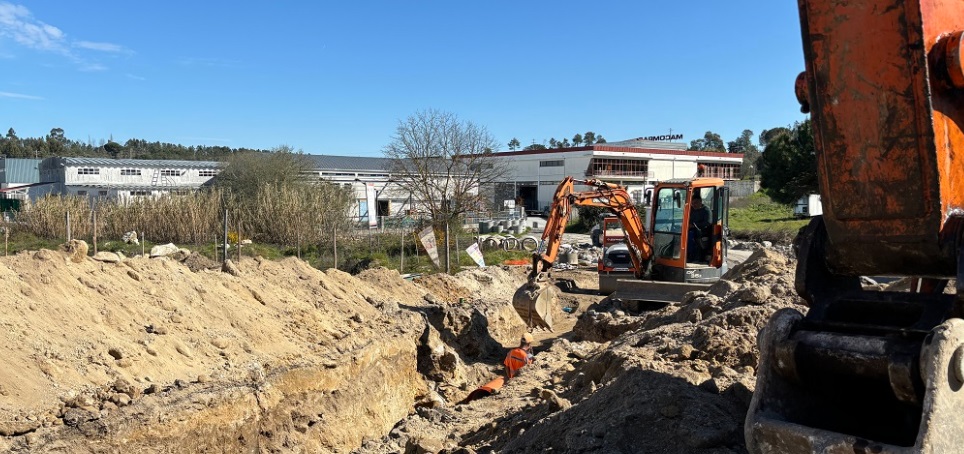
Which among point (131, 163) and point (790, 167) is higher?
point (131, 163)

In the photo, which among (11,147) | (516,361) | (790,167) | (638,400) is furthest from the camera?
(11,147)

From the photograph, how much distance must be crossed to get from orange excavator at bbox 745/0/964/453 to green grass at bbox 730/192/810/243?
77.7ft

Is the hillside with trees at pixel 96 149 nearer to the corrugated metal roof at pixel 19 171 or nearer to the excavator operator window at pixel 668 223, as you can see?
the corrugated metal roof at pixel 19 171

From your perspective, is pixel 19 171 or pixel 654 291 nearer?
pixel 654 291

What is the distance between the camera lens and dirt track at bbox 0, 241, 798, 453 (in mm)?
5297

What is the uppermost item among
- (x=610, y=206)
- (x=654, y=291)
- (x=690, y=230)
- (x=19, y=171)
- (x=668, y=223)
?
(x=19, y=171)

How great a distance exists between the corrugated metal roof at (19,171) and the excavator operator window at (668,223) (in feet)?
198

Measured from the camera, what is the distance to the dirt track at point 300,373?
5.30 m

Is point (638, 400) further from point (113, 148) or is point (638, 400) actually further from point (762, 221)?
point (113, 148)

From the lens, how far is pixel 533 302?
1241 cm

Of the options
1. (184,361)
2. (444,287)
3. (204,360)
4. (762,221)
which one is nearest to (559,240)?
(444,287)

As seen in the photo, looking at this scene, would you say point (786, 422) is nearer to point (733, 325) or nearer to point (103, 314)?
point (733, 325)

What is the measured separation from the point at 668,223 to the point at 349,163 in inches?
1676

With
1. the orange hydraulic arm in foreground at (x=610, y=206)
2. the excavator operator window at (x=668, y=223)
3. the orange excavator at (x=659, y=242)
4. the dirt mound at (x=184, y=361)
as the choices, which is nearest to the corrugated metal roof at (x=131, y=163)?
the orange hydraulic arm in foreground at (x=610, y=206)
